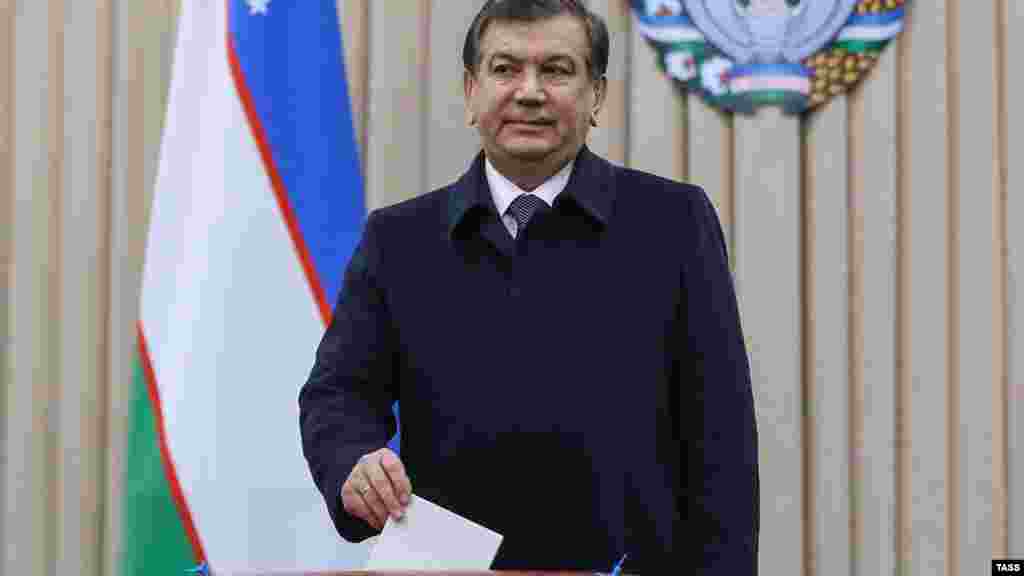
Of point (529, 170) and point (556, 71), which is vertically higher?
point (556, 71)

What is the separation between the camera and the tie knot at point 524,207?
1.73 meters

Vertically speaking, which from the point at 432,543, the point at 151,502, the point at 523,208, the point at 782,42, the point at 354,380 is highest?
the point at 782,42

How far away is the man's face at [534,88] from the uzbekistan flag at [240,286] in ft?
3.22

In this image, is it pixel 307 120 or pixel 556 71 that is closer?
pixel 556 71

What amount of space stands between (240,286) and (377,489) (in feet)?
4.05

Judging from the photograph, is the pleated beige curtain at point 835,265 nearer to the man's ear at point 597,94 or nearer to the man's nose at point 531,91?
the man's ear at point 597,94

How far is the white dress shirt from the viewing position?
1743 millimetres

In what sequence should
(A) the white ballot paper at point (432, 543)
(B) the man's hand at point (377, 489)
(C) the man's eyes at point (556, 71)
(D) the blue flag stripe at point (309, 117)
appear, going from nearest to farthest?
(A) the white ballot paper at point (432, 543), (B) the man's hand at point (377, 489), (C) the man's eyes at point (556, 71), (D) the blue flag stripe at point (309, 117)

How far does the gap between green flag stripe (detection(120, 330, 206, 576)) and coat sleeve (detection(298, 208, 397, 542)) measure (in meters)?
0.91

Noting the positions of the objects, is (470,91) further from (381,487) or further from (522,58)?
(381,487)

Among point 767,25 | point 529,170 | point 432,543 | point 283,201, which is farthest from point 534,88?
point 767,25

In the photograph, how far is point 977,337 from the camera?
2908mm

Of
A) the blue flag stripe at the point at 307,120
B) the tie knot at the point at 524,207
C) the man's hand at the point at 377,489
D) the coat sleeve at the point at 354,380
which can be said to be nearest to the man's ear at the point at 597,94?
the tie knot at the point at 524,207

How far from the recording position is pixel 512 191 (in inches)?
69.1
